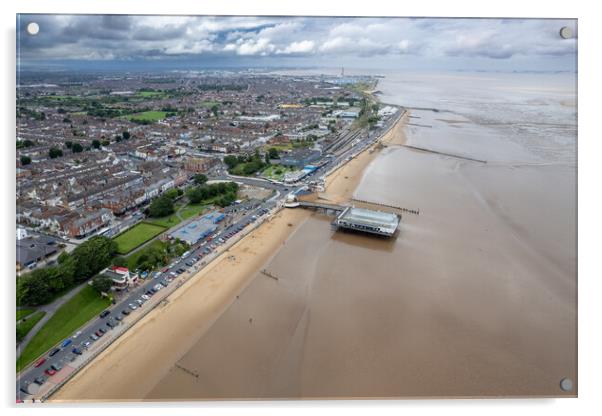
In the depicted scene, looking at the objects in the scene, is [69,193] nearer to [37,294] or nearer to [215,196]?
[215,196]

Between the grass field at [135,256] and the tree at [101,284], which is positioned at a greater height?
the grass field at [135,256]

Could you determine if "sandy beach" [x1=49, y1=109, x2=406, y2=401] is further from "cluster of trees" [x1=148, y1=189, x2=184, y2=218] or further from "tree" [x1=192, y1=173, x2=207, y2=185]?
"tree" [x1=192, y1=173, x2=207, y2=185]

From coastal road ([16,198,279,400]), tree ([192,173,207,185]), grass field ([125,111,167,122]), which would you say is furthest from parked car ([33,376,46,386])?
grass field ([125,111,167,122])

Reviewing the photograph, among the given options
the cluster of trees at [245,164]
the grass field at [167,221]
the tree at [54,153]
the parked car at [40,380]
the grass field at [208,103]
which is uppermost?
the grass field at [208,103]

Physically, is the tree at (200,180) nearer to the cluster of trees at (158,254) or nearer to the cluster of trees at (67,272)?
the cluster of trees at (158,254)

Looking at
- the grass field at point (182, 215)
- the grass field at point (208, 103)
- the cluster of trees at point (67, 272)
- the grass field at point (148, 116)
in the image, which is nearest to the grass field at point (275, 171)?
the grass field at point (182, 215)

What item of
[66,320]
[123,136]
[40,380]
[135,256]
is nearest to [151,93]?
[123,136]

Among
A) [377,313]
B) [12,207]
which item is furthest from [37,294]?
[377,313]
